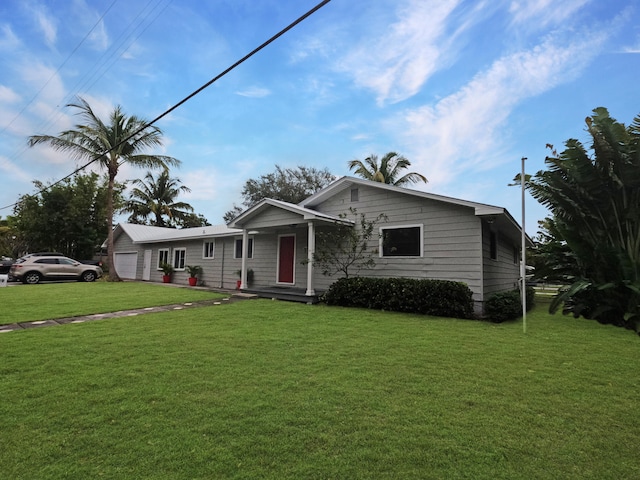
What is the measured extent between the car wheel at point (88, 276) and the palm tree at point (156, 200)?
14272 millimetres

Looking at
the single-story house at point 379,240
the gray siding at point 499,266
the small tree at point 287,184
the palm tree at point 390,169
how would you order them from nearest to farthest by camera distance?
the single-story house at point 379,240
the gray siding at point 499,266
the palm tree at point 390,169
the small tree at point 287,184

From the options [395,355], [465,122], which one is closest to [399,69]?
[465,122]

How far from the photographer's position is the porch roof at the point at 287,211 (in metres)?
11.2

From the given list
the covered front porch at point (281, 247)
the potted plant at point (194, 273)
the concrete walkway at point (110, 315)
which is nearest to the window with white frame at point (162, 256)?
the potted plant at point (194, 273)

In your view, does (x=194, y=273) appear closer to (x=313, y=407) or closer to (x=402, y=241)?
(x=402, y=241)

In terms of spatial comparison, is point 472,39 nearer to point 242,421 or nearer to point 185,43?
point 185,43

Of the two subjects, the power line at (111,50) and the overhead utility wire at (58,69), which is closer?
the power line at (111,50)

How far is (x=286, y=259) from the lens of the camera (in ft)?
44.9

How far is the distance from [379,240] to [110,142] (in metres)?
16.5

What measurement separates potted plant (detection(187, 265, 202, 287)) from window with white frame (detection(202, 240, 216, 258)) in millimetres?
727

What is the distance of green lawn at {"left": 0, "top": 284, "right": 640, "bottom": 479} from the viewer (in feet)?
7.71

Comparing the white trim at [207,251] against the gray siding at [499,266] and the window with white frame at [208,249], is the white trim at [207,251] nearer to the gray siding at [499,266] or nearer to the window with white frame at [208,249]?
the window with white frame at [208,249]

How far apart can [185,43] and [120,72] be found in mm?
3298

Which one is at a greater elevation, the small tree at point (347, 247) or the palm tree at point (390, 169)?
the palm tree at point (390, 169)
